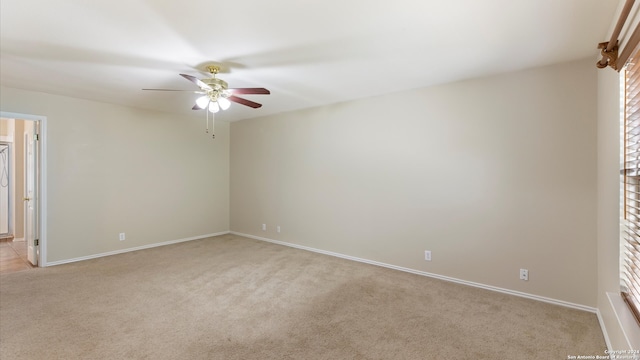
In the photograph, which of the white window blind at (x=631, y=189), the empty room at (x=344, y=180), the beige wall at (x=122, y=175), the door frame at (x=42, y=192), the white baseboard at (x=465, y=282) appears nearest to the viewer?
the white window blind at (x=631, y=189)

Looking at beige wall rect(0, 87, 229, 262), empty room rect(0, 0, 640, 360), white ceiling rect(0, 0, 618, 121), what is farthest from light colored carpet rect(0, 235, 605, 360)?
white ceiling rect(0, 0, 618, 121)

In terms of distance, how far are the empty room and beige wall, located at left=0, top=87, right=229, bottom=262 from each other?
31mm

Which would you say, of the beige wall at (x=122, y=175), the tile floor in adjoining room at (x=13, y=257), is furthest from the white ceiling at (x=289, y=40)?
the tile floor in adjoining room at (x=13, y=257)

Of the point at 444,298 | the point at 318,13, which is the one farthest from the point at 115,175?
the point at 444,298

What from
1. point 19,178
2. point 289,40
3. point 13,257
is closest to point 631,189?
point 289,40

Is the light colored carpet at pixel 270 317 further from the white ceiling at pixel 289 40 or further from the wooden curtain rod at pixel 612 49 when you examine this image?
the white ceiling at pixel 289 40

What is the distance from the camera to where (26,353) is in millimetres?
2049

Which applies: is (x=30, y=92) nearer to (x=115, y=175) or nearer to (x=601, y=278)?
(x=115, y=175)

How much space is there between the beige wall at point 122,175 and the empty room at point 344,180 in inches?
1.2

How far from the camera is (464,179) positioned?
11.0 feet

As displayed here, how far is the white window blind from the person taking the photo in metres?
1.65

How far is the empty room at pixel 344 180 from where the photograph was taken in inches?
81.0

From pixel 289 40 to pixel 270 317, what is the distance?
2.47 meters

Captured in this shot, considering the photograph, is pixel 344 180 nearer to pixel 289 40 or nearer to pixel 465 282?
pixel 465 282
